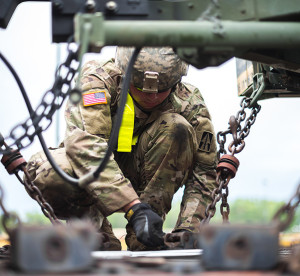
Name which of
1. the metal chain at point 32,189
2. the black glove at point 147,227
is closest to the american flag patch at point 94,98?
the metal chain at point 32,189

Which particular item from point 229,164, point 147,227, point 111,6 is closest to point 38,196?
point 147,227

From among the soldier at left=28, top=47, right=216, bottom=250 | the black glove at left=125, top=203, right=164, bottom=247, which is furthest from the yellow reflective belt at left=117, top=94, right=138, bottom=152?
the black glove at left=125, top=203, right=164, bottom=247

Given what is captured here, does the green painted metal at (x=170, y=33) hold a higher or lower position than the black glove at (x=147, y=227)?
higher

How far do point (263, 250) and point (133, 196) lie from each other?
60.7 inches

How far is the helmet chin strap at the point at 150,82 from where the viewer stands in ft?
9.65

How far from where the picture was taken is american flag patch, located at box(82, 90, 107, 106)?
3.01 m

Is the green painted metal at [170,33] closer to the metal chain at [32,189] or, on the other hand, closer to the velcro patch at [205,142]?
the metal chain at [32,189]

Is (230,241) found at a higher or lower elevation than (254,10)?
lower

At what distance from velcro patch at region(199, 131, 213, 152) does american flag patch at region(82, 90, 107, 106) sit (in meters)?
0.76

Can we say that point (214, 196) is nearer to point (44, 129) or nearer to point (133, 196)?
point (133, 196)

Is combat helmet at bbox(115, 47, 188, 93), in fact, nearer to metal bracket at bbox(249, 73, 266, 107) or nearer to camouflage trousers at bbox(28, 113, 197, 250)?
camouflage trousers at bbox(28, 113, 197, 250)

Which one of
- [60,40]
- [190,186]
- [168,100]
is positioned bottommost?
[190,186]

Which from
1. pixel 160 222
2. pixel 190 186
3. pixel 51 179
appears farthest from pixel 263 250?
pixel 190 186

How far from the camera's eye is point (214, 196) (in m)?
2.75
